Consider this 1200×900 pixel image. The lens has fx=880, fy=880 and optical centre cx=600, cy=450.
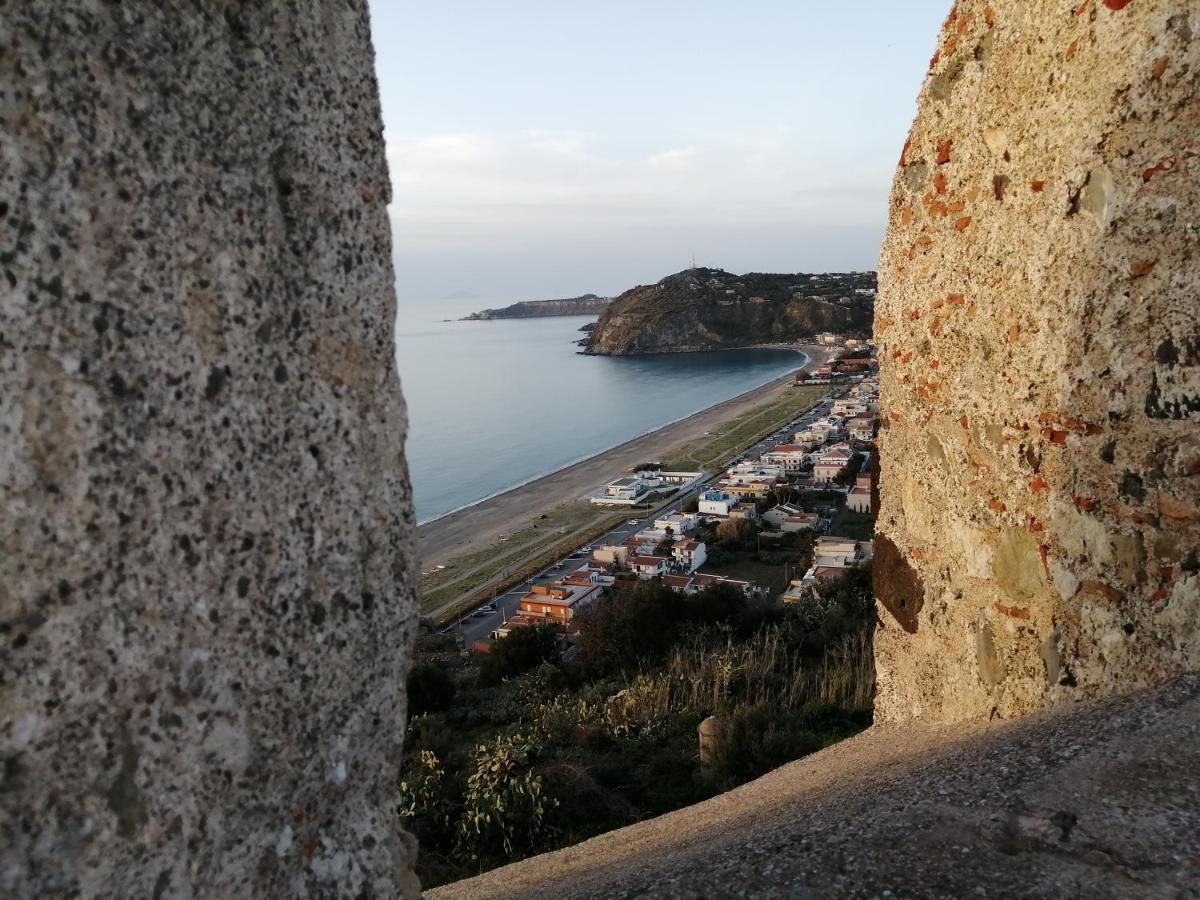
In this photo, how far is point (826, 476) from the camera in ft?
109

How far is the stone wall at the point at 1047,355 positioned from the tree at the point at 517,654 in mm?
9402

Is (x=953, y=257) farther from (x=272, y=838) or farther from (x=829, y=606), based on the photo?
(x=829, y=606)

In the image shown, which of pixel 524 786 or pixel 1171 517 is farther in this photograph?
pixel 524 786

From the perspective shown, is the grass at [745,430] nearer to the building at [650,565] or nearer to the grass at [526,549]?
the grass at [526,549]

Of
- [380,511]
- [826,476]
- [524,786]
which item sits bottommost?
[826,476]

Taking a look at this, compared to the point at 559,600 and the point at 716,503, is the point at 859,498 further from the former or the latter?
the point at 559,600

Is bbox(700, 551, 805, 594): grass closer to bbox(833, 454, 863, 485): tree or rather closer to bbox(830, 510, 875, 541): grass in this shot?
bbox(830, 510, 875, 541): grass

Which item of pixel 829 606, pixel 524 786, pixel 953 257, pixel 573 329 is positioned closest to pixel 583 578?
pixel 829 606

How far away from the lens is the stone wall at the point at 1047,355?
9.28ft

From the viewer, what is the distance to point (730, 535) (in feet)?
83.4

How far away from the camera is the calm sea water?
40938mm

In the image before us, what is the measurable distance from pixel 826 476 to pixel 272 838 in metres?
32.9

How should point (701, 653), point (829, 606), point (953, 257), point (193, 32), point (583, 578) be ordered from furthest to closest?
point (583, 578), point (829, 606), point (701, 653), point (953, 257), point (193, 32)

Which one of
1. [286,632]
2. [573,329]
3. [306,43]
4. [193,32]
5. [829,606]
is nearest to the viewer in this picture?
[193,32]
